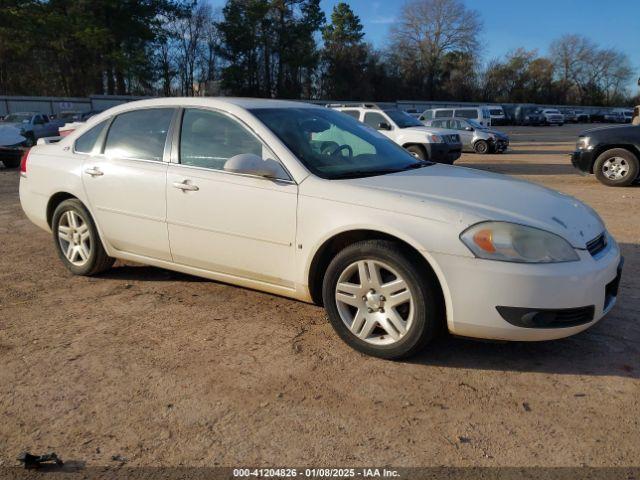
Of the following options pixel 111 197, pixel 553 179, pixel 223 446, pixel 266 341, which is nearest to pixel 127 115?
pixel 111 197

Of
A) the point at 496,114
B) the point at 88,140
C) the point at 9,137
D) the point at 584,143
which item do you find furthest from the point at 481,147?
the point at 496,114

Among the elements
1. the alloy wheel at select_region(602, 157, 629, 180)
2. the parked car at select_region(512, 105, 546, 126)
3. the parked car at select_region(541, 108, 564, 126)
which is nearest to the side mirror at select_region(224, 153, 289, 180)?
the alloy wheel at select_region(602, 157, 629, 180)

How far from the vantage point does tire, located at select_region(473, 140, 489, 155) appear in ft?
64.6

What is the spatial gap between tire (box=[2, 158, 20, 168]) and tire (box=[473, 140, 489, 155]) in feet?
48.3

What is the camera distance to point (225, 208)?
373 centimetres

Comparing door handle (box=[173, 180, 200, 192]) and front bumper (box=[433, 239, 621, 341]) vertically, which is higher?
door handle (box=[173, 180, 200, 192])

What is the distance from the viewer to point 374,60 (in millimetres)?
68750

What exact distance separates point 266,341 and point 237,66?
56.8m

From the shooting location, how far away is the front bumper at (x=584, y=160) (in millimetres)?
10602

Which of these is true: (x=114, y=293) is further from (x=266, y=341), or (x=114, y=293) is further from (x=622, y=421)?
(x=622, y=421)

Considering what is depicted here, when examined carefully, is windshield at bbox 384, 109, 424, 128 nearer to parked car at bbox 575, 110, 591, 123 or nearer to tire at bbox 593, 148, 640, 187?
tire at bbox 593, 148, 640, 187

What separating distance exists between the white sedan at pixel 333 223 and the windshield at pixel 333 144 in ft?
0.05

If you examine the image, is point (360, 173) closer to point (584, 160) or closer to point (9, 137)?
point (584, 160)

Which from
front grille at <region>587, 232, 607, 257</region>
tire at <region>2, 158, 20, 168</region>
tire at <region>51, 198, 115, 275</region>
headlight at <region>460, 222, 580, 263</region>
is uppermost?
headlight at <region>460, 222, 580, 263</region>
